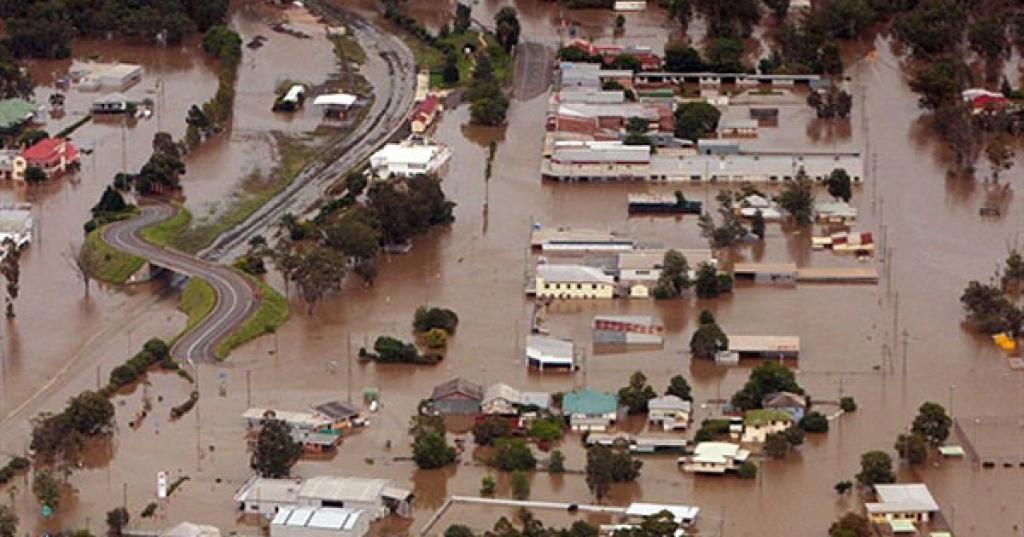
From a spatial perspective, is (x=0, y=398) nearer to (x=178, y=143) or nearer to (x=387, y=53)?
(x=178, y=143)

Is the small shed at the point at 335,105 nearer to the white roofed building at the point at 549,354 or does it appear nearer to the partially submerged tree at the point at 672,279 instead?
the partially submerged tree at the point at 672,279

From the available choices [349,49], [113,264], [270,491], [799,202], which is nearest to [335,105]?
[349,49]

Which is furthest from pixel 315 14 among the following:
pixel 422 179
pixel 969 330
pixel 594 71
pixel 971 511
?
pixel 971 511

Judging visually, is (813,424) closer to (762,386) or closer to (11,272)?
(762,386)

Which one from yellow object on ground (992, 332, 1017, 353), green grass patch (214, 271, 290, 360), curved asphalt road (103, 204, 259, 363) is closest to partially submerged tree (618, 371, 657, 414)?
yellow object on ground (992, 332, 1017, 353)

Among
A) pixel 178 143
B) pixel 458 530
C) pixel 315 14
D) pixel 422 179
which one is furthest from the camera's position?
A: pixel 315 14
